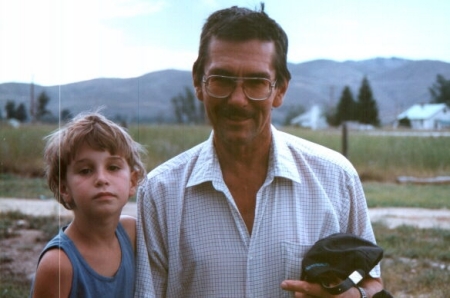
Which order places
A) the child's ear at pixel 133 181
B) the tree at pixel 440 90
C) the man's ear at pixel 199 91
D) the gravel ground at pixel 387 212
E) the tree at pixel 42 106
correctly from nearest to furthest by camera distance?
the child's ear at pixel 133 181 < the man's ear at pixel 199 91 < the tree at pixel 42 106 < the tree at pixel 440 90 < the gravel ground at pixel 387 212

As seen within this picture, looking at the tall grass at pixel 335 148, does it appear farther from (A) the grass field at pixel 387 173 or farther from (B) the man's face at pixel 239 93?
(B) the man's face at pixel 239 93

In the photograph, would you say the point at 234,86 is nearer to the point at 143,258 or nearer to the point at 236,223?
the point at 236,223

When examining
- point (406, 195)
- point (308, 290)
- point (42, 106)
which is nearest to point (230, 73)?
point (308, 290)

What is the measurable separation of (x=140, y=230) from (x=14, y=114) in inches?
80.3

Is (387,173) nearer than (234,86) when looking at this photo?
No

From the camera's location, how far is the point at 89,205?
1.36 meters

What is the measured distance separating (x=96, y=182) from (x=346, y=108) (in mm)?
2866

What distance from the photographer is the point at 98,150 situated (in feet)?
4.55

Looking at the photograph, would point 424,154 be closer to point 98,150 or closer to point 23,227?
point 23,227

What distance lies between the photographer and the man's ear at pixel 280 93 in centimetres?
156

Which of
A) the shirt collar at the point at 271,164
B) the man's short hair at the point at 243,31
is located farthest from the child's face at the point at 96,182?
the man's short hair at the point at 243,31

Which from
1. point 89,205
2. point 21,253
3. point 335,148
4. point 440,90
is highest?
point 440,90

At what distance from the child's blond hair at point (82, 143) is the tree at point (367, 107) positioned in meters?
1.88

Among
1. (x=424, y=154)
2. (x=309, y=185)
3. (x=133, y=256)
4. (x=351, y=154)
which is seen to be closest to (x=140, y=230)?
(x=133, y=256)
